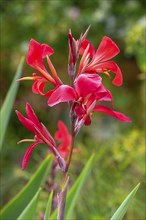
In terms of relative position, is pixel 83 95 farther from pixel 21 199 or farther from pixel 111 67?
pixel 21 199

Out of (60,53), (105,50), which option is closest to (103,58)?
(105,50)

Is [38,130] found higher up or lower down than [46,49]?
lower down

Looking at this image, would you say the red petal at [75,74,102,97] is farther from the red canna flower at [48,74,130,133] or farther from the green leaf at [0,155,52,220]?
the green leaf at [0,155,52,220]

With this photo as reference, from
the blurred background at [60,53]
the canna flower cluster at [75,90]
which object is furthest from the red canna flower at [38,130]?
the blurred background at [60,53]

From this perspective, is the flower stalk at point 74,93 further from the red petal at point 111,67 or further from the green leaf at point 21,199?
the green leaf at point 21,199

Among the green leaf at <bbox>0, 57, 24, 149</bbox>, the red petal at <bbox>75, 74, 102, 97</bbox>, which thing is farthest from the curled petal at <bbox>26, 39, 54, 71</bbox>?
the green leaf at <bbox>0, 57, 24, 149</bbox>

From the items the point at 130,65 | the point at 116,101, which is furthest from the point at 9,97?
Result: the point at 130,65
